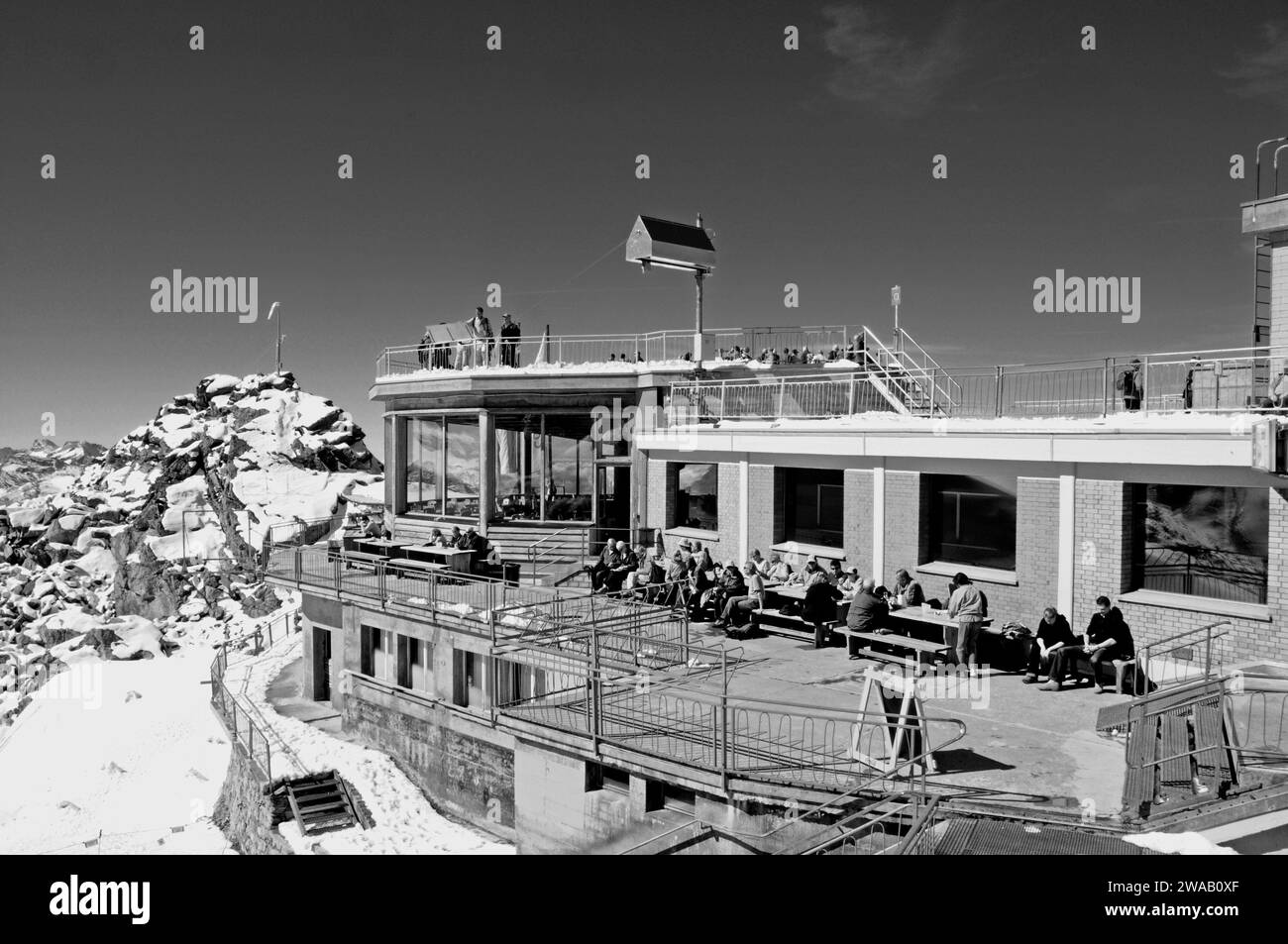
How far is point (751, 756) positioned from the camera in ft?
33.6

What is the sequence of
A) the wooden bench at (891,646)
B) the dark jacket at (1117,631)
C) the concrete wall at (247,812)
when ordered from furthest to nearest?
the concrete wall at (247,812) < the wooden bench at (891,646) < the dark jacket at (1117,631)

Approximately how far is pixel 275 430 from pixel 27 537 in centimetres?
1556

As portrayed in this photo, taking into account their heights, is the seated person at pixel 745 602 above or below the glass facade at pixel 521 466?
below

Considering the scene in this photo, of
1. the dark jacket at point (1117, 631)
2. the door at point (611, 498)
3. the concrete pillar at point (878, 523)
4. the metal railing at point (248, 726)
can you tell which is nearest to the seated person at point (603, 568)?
the door at point (611, 498)

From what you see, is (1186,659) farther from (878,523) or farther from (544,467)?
(544,467)

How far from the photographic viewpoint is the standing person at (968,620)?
13.5 m

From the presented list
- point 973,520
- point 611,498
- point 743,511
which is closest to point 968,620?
point 973,520

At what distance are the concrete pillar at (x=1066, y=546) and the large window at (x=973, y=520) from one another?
1140 millimetres

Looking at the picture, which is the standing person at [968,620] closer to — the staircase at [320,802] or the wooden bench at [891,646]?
the wooden bench at [891,646]

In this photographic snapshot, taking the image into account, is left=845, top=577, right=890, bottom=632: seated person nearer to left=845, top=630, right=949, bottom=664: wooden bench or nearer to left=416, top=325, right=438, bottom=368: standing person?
left=845, top=630, right=949, bottom=664: wooden bench

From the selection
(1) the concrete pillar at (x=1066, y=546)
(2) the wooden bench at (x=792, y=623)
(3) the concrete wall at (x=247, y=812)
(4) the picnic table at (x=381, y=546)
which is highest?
(1) the concrete pillar at (x=1066, y=546)

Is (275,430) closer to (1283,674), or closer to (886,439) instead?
(886,439)

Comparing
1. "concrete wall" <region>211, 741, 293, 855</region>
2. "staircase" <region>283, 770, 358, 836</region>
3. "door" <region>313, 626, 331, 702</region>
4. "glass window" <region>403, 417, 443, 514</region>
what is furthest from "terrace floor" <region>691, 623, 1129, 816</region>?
"glass window" <region>403, 417, 443, 514</region>
